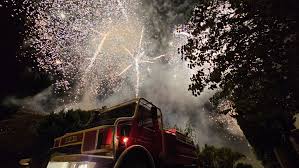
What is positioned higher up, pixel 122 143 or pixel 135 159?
pixel 122 143

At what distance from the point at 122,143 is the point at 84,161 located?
4.67 ft

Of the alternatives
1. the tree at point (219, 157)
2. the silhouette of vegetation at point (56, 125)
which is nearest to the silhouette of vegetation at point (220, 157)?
the tree at point (219, 157)

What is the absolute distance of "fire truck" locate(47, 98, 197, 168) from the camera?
19.5 feet

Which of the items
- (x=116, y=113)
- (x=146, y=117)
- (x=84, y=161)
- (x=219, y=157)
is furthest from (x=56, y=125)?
(x=219, y=157)

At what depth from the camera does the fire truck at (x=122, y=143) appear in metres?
5.96

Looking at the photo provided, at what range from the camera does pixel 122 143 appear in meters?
6.68

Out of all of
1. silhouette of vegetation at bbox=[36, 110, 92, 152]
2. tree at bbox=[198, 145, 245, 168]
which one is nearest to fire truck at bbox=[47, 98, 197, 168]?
silhouette of vegetation at bbox=[36, 110, 92, 152]

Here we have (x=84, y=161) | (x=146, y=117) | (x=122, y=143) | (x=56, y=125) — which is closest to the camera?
(x=84, y=161)

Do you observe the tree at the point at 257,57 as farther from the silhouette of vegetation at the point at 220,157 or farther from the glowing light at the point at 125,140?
the silhouette of vegetation at the point at 220,157

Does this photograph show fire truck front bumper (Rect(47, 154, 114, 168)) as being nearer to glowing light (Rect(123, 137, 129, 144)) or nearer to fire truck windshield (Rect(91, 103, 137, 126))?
glowing light (Rect(123, 137, 129, 144))

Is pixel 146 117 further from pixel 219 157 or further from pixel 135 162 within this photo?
pixel 219 157

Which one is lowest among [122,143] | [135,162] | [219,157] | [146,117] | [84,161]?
[84,161]

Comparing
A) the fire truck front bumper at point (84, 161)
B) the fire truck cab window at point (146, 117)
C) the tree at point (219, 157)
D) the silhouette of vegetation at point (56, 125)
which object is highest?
the silhouette of vegetation at point (56, 125)

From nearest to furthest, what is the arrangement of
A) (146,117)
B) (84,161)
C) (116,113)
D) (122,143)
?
(84,161), (122,143), (146,117), (116,113)
